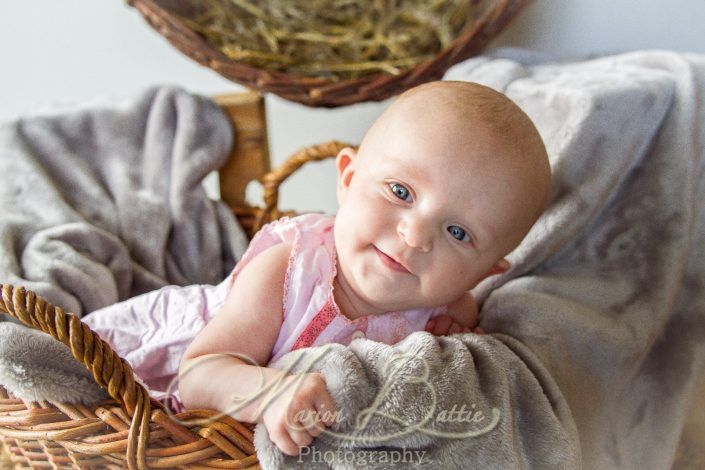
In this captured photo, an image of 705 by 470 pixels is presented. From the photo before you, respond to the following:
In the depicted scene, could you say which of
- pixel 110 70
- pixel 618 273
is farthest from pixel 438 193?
pixel 110 70

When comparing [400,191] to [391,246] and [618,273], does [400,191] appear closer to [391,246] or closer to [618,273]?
[391,246]

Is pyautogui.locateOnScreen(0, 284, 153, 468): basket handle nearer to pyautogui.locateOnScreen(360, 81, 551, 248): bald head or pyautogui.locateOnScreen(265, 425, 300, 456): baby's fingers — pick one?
pyautogui.locateOnScreen(265, 425, 300, 456): baby's fingers

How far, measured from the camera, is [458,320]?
3.32 ft

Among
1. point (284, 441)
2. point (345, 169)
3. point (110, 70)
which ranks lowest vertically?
point (110, 70)

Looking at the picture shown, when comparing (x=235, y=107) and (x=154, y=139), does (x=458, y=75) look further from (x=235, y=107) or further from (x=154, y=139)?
(x=154, y=139)

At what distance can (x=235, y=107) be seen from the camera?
140 centimetres

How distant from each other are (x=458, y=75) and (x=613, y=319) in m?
0.46

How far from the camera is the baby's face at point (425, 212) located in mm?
818

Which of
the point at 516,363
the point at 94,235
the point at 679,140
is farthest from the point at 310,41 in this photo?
the point at 516,363

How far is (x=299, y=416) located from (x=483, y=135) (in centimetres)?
35

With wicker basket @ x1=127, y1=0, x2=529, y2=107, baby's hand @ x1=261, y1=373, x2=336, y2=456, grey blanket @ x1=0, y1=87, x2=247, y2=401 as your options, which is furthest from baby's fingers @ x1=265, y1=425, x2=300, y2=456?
wicker basket @ x1=127, y1=0, x2=529, y2=107

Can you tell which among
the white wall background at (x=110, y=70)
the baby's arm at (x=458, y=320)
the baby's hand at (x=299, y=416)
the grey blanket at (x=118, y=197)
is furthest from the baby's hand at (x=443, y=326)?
the white wall background at (x=110, y=70)

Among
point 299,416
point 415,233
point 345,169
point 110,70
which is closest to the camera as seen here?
point 299,416

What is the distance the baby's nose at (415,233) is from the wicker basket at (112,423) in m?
0.26
